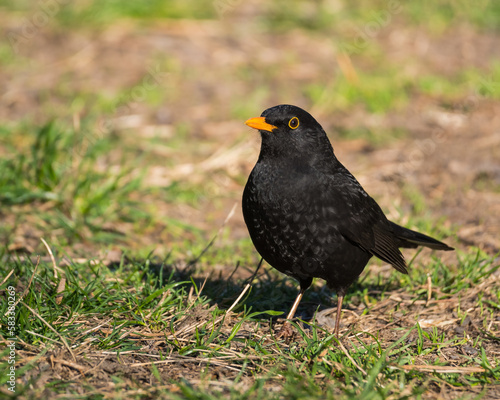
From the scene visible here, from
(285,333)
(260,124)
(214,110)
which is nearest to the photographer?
(285,333)

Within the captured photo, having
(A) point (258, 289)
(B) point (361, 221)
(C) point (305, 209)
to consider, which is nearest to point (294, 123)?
(C) point (305, 209)

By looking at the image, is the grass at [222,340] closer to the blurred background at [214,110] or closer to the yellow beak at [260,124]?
the blurred background at [214,110]

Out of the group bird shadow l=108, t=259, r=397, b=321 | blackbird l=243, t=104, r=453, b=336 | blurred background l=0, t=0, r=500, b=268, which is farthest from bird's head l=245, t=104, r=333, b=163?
blurred background l=0, t=0, r=500, b=268

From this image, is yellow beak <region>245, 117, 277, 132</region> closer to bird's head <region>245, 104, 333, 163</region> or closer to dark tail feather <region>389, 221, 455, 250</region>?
bird's head <region>245, 104, 333, 163</region>

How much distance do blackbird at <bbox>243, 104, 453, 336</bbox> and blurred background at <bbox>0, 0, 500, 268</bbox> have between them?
162 centimetres

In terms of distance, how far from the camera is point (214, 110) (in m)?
9.53

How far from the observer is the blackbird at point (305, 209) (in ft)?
13.7

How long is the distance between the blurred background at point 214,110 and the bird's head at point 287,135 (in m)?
1.71

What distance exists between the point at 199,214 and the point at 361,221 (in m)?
3.02

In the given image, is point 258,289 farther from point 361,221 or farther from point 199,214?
point 199,214

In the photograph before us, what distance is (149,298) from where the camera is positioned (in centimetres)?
429

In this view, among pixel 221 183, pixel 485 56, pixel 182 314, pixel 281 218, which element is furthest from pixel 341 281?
pixel 485 56

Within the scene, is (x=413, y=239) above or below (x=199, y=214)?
above

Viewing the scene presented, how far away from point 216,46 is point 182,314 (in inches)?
301
